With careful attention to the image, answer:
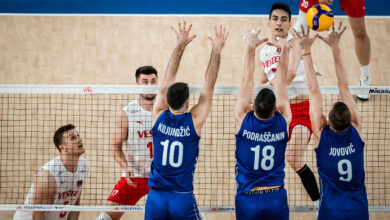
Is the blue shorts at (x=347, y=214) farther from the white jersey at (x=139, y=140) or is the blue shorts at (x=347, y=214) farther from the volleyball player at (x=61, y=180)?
the volleyball player at (x=61, y=180)

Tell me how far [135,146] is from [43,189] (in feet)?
4.60

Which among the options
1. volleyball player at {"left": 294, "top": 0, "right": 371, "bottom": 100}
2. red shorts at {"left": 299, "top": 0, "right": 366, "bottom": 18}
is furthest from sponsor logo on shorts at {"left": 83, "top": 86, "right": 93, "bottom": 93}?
red shorts at {"left": 299, "top": 0, "right": 366, "bottom": 18}

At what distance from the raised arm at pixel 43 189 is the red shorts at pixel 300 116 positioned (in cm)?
343

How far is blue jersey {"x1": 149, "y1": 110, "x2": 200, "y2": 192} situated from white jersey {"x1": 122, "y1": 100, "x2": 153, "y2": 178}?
1458mm

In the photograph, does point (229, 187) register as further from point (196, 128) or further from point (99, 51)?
point (99, 51)

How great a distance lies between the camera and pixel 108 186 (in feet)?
25.9

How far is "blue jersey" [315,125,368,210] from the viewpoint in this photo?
465cm

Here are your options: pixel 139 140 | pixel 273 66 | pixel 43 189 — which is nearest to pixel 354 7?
pixel 273 66

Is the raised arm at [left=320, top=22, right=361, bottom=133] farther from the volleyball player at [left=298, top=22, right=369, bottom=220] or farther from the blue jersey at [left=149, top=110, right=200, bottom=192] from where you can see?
the blue jersey at [left=149, top=110, right=200, bottom=192]

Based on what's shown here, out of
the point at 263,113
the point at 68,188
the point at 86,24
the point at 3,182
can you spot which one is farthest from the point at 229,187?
the point at 86,24

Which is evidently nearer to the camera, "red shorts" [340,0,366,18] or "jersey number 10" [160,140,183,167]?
"jersey number 10" [160,140,183,167]

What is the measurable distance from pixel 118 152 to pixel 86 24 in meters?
4.95

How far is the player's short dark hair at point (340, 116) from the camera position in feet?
14.8

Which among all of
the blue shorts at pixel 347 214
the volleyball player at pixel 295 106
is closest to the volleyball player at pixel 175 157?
the blue shorts at pixel 347 214
